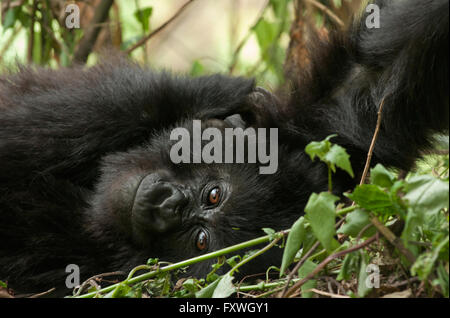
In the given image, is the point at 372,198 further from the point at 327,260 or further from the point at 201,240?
the point at 201,240

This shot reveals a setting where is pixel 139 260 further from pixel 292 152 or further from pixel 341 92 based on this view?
pixel 341 92

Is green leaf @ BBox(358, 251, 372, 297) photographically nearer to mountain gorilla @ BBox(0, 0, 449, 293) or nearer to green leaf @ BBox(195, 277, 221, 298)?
green leaf @ BBox(195, 277, 221, 298)

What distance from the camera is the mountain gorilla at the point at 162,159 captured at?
2.46m

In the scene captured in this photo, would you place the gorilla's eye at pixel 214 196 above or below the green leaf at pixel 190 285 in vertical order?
above

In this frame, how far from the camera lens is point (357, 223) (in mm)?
1693

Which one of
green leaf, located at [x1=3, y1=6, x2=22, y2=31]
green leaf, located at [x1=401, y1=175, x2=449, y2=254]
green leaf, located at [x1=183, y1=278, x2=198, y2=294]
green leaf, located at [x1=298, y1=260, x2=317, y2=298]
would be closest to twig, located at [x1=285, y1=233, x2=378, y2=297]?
green leaf, located at [x1=298, y1=260, x2=317, y2=298]

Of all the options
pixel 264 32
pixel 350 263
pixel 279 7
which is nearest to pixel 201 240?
pixel 350 263

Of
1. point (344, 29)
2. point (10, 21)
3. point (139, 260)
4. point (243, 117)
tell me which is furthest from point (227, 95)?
point (10, 21)

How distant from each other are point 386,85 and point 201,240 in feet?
3.21

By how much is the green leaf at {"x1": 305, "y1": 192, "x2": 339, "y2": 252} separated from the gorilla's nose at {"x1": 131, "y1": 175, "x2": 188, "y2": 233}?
977 millimetres

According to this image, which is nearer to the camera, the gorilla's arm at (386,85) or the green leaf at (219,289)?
the green leaf at (219,289)

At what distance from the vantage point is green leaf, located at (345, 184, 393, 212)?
1630 mm

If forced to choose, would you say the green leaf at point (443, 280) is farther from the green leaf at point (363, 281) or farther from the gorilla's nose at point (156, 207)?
the gorilla's nose at point (156, 207)

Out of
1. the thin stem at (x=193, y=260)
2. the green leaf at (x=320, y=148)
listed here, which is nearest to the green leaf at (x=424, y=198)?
the green leaf at (x=320, y=148)
